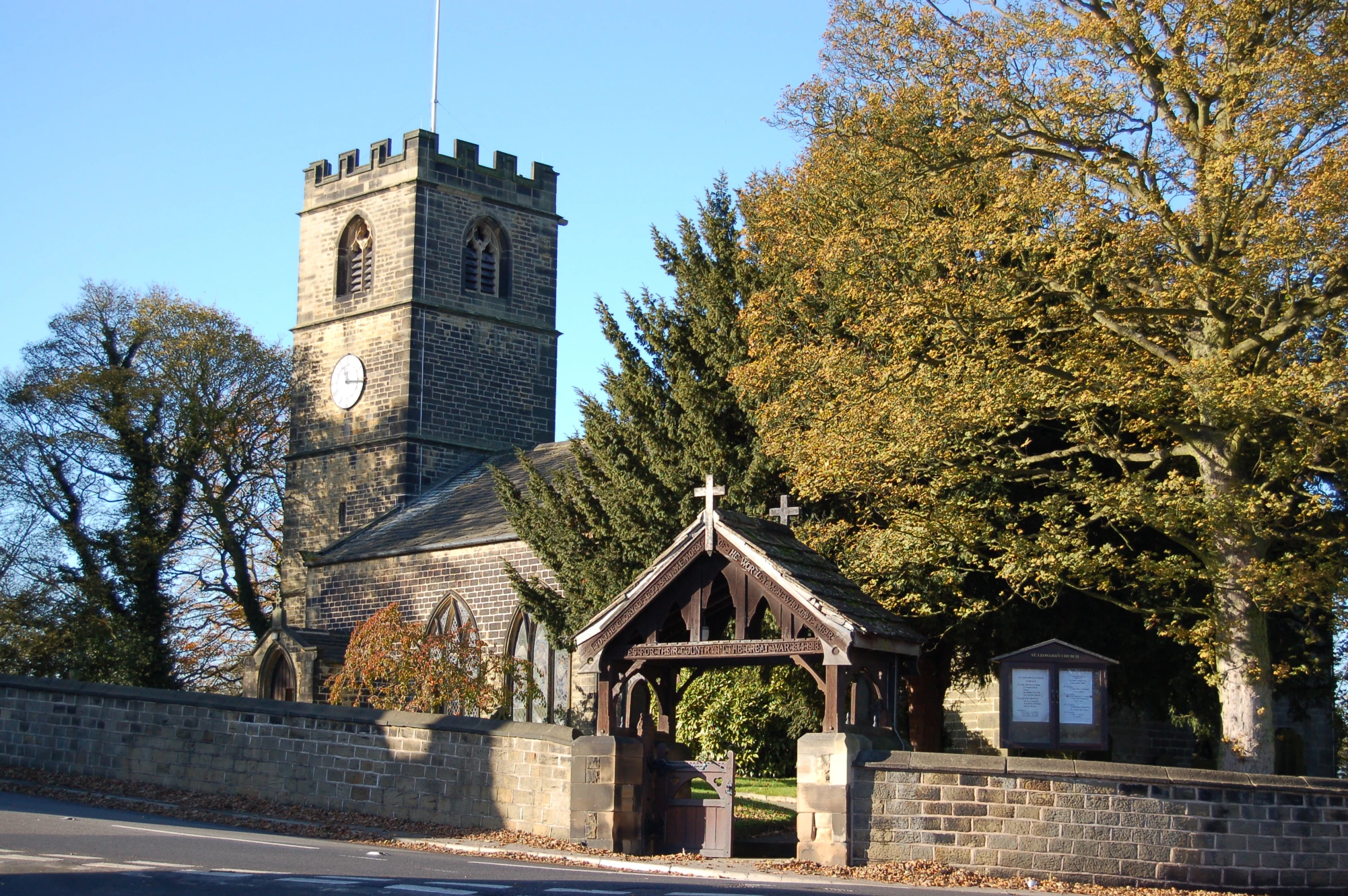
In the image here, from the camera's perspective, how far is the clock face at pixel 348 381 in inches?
1515

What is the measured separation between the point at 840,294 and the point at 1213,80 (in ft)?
19.6

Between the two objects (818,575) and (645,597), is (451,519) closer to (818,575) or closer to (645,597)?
(645,597)

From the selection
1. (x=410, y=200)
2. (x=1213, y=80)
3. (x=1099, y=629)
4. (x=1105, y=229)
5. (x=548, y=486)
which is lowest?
(x=1099, y=629)

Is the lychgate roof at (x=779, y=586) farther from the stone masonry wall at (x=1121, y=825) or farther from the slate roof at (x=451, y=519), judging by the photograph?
the slate roof at (x=451, y=519)

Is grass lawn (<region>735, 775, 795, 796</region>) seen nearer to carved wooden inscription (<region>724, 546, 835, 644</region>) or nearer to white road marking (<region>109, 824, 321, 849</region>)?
carved wooden inscription (<region>724, 546, 835, 644</region>)

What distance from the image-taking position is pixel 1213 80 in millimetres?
16156

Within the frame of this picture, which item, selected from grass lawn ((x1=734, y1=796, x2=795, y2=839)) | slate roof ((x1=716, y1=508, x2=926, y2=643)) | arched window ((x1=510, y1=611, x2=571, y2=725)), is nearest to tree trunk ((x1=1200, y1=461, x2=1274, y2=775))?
slate roof ((x1=716, y1=508, x2=926, y2=643))

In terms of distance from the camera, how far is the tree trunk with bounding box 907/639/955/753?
20.6 m

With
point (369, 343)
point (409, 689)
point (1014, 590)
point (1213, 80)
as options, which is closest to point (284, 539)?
point (369, 343)

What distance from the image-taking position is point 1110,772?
555 inches

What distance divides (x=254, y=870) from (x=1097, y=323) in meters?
11.8

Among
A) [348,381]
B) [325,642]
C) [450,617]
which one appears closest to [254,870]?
[450,617]

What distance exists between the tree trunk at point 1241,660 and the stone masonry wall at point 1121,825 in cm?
188

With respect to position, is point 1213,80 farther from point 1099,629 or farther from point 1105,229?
point 1099,629
